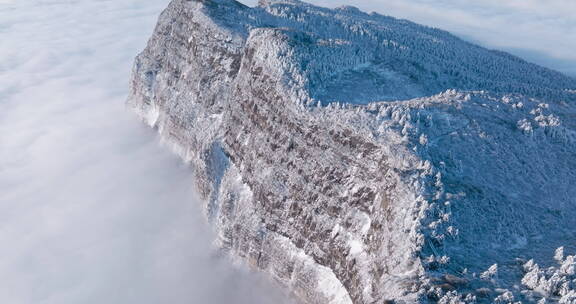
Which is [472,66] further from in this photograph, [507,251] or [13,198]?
[13,198]

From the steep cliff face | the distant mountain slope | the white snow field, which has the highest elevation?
the distant mountain slope

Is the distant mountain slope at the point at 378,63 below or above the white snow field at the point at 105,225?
above

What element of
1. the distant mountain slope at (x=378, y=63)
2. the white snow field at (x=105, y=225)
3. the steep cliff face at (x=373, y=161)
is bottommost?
the white snow field at (x=105, y=225)

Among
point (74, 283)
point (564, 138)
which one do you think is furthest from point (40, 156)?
point (564, 138)

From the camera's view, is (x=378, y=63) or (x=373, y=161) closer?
(x=373, y=161)

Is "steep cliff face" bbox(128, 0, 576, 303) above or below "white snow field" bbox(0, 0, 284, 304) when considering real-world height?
above

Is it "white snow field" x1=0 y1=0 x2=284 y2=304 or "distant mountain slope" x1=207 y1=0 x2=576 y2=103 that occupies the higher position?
"distant mountain slope" x1=207 y1=0 x2=576 y2=103

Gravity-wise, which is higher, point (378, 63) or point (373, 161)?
point (378, 63)

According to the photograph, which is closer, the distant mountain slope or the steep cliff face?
the steep cliff face
